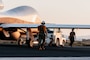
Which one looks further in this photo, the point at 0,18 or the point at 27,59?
the point at 0,18

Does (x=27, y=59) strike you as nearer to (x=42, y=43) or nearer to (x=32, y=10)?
(x=42, y=43)

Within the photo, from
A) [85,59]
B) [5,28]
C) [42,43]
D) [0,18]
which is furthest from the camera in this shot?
[0,18]

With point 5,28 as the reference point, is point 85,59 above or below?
above

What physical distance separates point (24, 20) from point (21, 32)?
713 centimetres

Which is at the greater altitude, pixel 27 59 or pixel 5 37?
pixel 27 59

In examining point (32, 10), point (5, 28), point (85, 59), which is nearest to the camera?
point (85, 59)

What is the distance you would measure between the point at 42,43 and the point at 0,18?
1719 cm

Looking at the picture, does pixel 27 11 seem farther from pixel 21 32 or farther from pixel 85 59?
pixel 85 59

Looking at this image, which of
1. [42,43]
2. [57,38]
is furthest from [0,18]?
[42,43]

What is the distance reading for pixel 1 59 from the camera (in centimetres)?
1405

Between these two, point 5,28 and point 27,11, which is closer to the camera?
point 5,28

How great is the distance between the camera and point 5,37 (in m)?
36.0

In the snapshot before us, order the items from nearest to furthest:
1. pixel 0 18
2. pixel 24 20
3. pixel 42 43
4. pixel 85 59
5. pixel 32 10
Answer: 1. pixel 85 59
2. pixel 42 43
3. pixel 0 18
4. pixel 24 20
5. pixel 32 10

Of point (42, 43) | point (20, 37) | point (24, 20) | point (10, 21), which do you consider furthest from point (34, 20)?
point (42, 43)
